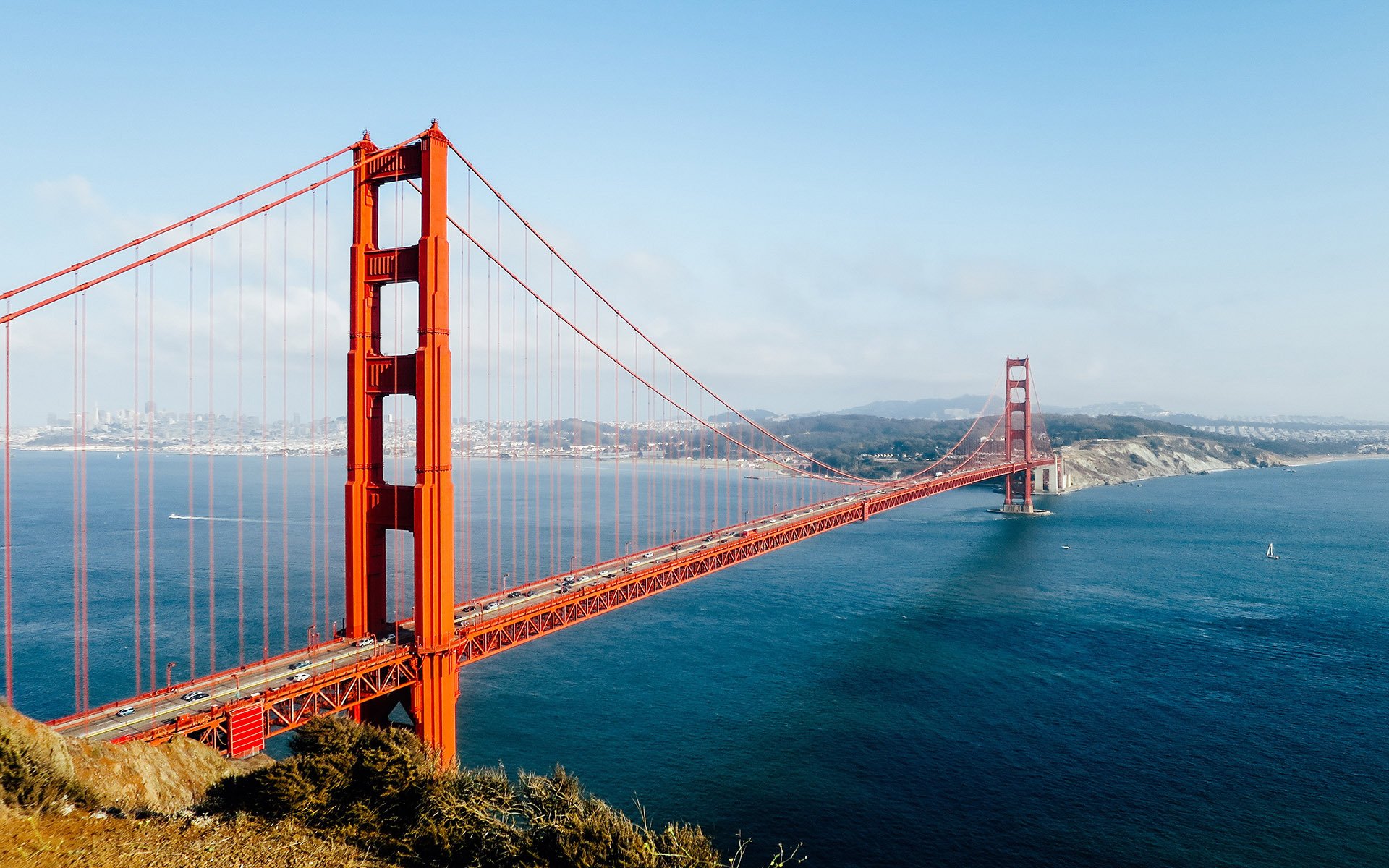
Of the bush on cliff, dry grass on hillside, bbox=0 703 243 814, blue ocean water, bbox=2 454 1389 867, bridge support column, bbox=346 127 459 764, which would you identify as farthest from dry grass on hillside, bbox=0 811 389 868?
blue ocean water, bbox=2 454 1389 867

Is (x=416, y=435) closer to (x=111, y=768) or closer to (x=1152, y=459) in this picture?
(x=111, y=768)

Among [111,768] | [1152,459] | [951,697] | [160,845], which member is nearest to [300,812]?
[160,845]

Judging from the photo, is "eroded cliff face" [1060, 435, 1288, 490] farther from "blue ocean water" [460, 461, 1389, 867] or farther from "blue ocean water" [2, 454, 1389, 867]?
"blue ocean water" [460, 461, 1389, 867]

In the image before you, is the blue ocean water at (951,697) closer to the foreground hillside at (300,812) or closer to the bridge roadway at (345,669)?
the bridge roadway at (345,669)

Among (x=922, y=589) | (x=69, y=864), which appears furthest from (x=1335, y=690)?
(x=69, y=864)

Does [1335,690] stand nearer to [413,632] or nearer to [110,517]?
[413,632]
